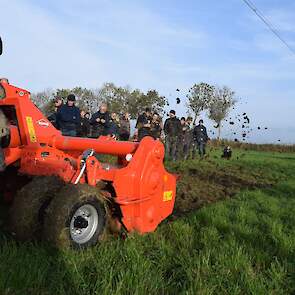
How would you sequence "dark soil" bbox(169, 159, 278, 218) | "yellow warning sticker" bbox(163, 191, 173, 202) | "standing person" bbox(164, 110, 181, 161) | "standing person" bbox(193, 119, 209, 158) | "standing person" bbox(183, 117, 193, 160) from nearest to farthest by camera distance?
"yellow warning sticker" bbox(163, 191, 173, 202)
"dark soil" bbox(169, 159, 278, 218)
"standing person" bbox(164, 110, 181, 161)
"standing person" bbox(183, 117, 193, 160)
"standing person" bbox(193, 119, 209, 158)

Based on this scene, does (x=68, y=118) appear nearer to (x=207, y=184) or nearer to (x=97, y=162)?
(x=207, y=184)

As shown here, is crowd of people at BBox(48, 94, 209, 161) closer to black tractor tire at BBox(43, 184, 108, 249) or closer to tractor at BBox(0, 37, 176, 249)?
tractor at BBox(0, 37, 176, 249)

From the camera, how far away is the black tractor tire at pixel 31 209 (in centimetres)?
473

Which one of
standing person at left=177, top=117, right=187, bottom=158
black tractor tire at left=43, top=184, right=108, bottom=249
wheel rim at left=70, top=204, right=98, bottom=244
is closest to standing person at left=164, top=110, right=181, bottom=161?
standing person at left=177, top=117, right=187, bottom=158

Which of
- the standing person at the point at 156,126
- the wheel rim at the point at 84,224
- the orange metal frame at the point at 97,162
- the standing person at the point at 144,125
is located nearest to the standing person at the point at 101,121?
the standing person at the point at 144,125

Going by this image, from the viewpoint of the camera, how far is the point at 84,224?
196 inches

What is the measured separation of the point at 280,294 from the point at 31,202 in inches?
98.3

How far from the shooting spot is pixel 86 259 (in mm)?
4445

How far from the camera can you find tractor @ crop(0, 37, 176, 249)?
4734 mm

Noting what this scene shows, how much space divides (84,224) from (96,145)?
54.9 inches

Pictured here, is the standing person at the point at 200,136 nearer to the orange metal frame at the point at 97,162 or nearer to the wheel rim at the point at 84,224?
the orange metal frame at the point at 97,162

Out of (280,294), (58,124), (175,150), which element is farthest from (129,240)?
(175,150)

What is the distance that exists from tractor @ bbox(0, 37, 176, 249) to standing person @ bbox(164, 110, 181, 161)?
10737 millimetres

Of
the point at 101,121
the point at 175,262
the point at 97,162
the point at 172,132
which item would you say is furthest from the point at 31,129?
the point at 172,132
